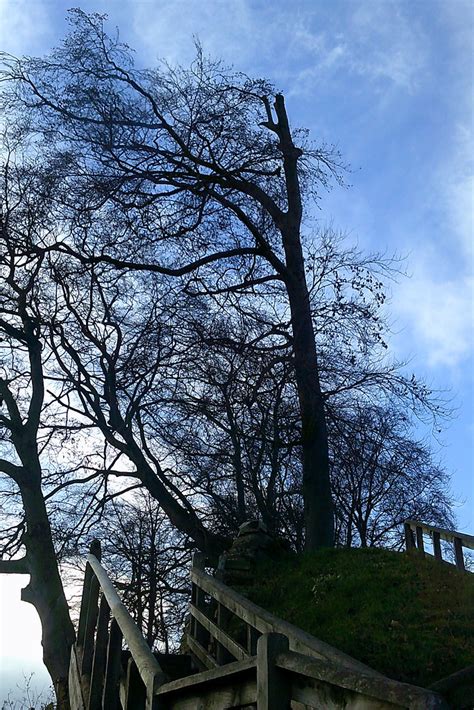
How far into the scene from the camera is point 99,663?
4.88 meters

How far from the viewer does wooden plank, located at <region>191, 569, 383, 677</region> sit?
4.11 meters

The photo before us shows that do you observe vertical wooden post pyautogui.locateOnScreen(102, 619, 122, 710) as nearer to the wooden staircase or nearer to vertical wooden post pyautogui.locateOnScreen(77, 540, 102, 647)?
the wooden staircase

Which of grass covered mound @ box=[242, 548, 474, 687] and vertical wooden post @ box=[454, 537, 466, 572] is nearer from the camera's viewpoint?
grass covered mound @ box=[242, 548, 474, 687]

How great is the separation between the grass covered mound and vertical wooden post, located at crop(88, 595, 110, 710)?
2931mm

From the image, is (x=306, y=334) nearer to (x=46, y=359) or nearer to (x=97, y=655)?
(x=46, y=359)

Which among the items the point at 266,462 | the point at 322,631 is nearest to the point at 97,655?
the point at 322,631

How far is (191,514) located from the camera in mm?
14078

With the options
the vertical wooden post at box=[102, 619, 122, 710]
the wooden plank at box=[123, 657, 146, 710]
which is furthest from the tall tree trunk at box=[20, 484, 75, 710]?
the wooden plank at box=[123, 657, 146, 710]

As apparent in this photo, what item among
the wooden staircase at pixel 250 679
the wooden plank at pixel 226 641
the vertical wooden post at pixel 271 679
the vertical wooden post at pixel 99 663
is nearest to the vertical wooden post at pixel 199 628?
the wooden plank at pixel 226 641

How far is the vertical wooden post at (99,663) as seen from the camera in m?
4.84

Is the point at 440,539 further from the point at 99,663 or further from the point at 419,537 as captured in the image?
the point at 99,663

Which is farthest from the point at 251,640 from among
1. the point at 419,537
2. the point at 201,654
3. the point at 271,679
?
the point at 419,537

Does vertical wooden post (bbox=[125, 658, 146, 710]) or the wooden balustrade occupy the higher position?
the wooden balustrade

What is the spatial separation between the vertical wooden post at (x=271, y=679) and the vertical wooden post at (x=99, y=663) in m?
2.64
